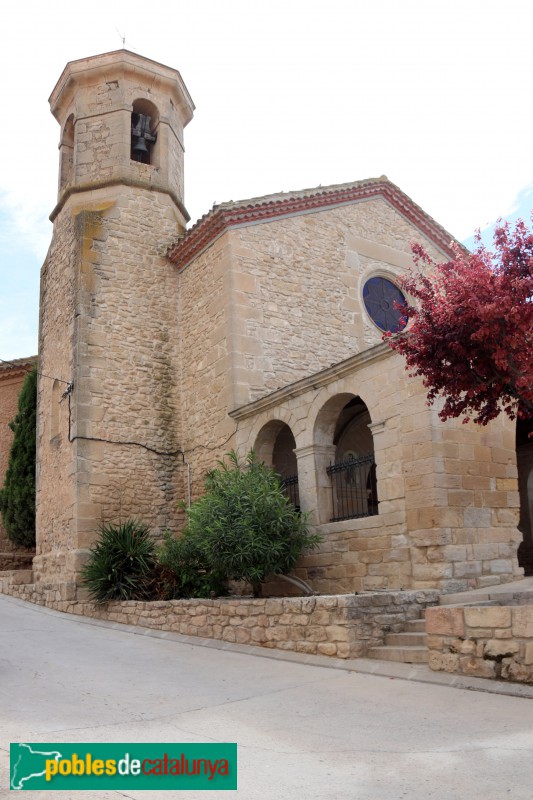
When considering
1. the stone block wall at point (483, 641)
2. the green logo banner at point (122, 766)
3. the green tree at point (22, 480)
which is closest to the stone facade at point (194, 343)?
the green tree at point (22, 480)

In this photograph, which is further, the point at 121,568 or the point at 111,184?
the point at 111,184

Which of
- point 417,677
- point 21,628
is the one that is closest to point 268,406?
point 21,628

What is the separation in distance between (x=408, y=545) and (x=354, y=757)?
4597mm

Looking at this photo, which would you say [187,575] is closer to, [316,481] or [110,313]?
[316,481]

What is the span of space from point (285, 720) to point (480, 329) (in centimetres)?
385

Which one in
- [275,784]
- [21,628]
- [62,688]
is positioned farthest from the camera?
[21,628]

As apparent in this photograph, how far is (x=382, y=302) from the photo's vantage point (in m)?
15.3

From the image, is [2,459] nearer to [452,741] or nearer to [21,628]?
[21,628]

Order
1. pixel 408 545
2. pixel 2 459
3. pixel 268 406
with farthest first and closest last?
pixel 2 459 → pixel 268 406 → pixel 408 545

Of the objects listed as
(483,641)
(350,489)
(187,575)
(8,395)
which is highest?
(8,395)

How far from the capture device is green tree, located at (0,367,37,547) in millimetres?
16734

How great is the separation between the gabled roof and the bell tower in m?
1.10

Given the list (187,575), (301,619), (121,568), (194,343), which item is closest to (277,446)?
(194,343)

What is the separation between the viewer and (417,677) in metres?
6.34
